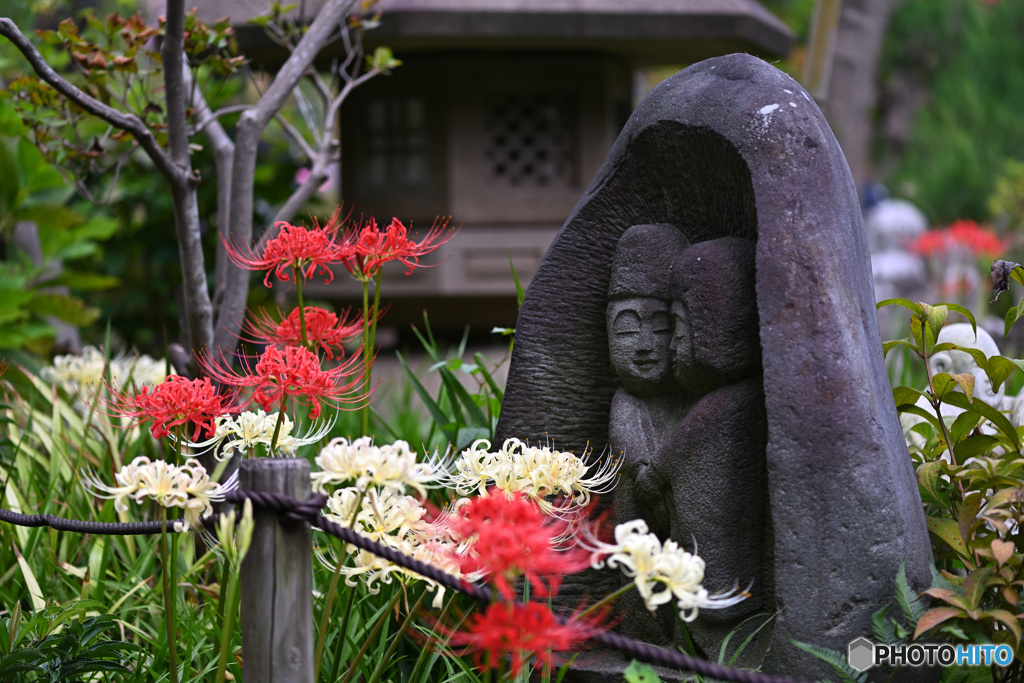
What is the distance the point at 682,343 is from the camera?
6.46 feet

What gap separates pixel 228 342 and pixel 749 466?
5.26 feet

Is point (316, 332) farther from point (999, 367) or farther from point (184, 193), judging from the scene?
point (999, 367)

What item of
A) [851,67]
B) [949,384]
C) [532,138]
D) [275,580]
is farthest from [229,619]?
[851,67]

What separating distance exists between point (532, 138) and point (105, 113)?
282 centimetres

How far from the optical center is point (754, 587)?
74.0 inches

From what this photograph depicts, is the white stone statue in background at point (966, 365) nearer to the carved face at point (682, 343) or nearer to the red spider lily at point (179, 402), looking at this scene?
the carved face at point (682, 343)

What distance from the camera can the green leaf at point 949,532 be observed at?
1.84 m

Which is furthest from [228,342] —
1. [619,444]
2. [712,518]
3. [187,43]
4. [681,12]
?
[681,12]

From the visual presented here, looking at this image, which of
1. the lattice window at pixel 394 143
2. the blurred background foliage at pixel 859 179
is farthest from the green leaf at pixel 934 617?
the lattice window at pixel 394 143

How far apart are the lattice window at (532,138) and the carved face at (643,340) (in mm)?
2876

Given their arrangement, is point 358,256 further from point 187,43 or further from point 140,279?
point 140,279

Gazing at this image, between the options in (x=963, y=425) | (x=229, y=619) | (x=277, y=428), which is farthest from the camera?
(x=963, y=425)

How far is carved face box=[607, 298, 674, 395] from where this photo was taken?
6.69ft

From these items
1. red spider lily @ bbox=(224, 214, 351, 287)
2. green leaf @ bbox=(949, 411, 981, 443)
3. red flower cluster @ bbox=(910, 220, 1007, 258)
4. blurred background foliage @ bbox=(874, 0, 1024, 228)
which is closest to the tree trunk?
red flower cluster @ bbox=(910, 220, 1007, 258)
